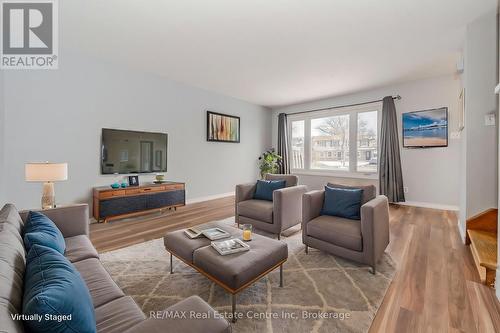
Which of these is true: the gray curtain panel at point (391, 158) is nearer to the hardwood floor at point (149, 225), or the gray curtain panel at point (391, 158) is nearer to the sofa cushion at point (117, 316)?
the hardwood floor at point (149, 225)

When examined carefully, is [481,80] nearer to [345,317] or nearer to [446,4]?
[446,4]

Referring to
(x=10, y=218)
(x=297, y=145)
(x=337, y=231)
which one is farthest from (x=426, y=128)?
(x=10, y=218)

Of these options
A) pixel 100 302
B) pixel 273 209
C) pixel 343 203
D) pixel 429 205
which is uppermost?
pixel 343 203

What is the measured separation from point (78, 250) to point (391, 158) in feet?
17.6

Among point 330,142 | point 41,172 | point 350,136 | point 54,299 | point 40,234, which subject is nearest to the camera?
point 54,299

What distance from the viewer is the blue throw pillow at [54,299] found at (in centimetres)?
65

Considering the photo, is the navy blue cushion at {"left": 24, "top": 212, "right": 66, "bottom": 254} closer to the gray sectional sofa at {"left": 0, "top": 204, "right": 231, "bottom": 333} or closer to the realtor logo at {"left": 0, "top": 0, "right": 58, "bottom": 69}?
the gray sectional sofa at {"left": 0, "top": 204, "right": 231, "bottom": 333}

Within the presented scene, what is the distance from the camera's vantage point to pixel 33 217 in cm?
156

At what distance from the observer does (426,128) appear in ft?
14.6

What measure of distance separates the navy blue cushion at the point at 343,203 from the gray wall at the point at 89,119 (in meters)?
3.29

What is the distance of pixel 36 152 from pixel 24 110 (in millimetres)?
577

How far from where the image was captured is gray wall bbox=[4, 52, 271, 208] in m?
3.01

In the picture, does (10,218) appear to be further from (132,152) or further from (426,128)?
(426,128)

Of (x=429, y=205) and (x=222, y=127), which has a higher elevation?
(x=222, y=127)
